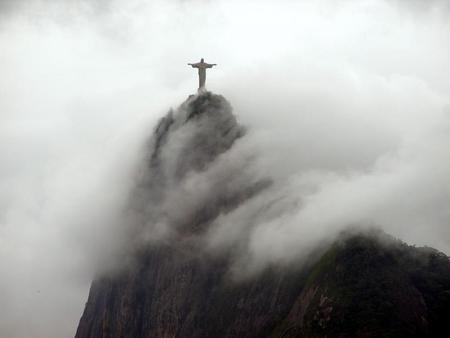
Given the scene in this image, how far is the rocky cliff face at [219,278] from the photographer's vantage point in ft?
451

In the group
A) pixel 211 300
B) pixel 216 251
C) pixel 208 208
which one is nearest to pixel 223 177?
pixel 208 208

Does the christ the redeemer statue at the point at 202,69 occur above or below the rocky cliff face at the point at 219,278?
above

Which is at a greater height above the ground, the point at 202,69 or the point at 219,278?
the point at 202,69

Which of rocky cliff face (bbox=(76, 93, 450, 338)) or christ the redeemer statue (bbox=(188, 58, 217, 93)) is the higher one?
christ the redeemer statue (bbox=(188, 58, 217, 93))

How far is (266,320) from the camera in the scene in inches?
5807

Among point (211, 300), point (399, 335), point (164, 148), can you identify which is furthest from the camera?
point (164, 148)

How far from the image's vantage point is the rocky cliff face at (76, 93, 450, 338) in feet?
451

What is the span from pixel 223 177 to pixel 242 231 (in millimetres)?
16937

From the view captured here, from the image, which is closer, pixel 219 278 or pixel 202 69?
pixel 219 278

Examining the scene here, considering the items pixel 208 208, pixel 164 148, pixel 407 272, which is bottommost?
pixel 407 272

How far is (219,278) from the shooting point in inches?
6476

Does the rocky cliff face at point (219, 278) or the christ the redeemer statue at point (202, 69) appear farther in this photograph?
the christ the redeemer statue at point (202, 69)

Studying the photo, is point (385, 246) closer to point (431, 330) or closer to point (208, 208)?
point (431, 330)

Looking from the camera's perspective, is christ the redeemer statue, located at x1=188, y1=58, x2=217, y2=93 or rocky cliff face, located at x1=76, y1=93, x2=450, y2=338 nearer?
rocky cliff face, located at x1=76, y1=93, x2=450, y2=338
